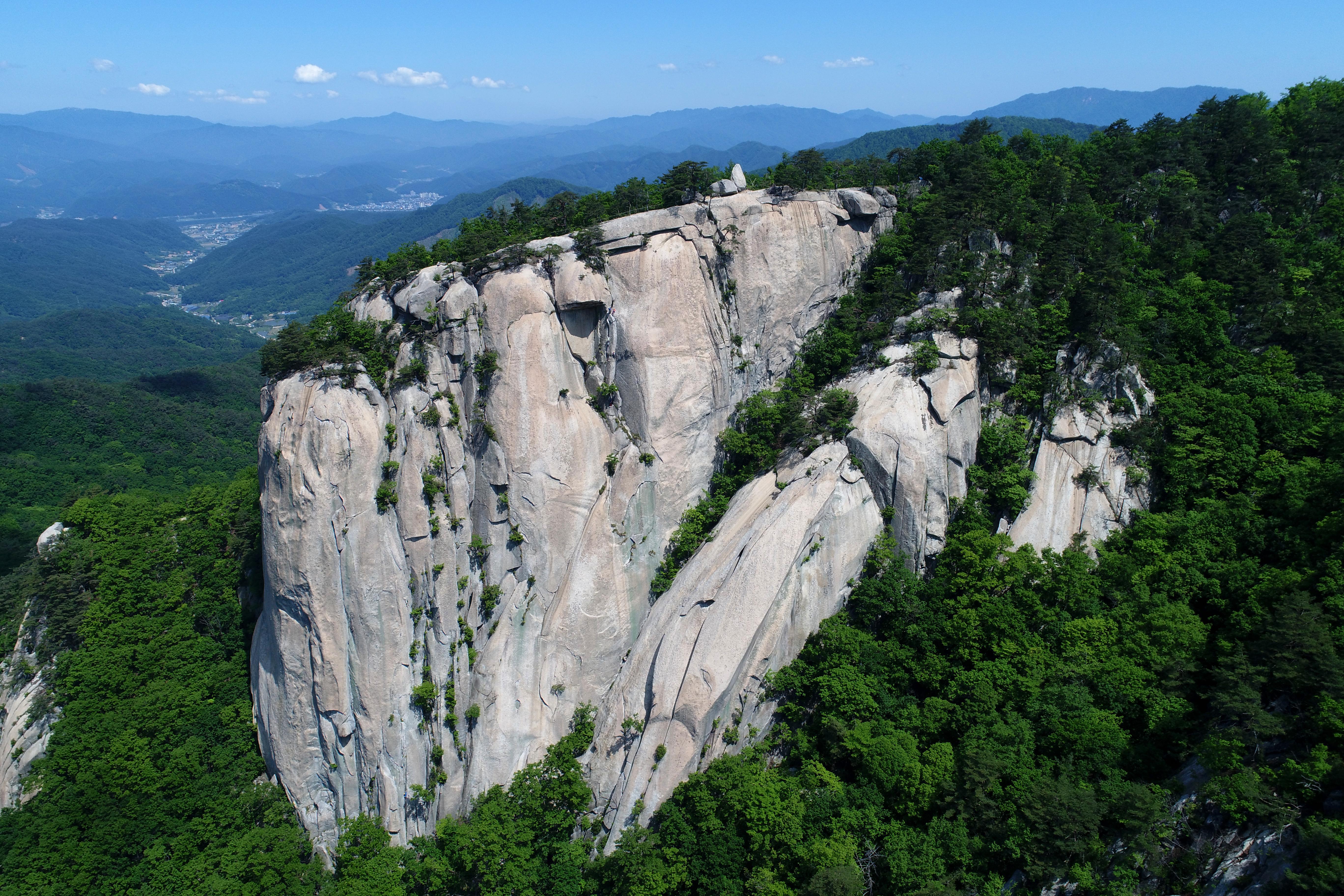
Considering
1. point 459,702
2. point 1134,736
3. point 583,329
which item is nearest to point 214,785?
point 459,702

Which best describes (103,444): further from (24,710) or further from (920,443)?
(920,443)

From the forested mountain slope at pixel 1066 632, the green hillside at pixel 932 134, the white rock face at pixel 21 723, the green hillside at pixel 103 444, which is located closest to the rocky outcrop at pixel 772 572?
the forested mountain slope at pixel 1066 632

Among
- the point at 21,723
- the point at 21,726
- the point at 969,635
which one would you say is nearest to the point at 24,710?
the point at 21,723

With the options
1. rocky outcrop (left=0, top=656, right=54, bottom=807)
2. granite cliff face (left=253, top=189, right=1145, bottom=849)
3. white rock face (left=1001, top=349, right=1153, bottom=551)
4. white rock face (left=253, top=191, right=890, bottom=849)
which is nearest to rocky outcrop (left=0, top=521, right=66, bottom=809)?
rocky outcrop (left=0, top=656, right=54, bottom=807)

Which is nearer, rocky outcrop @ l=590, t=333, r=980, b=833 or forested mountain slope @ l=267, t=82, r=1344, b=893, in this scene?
forested mountain slope @ l=267, t=82, r=1344, b=893

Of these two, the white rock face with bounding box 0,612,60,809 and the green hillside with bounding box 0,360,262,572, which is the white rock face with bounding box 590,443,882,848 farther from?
the green hillside with bounding box 0,360,262,572

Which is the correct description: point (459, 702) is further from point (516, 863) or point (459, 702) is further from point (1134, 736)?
point (1134, 736)

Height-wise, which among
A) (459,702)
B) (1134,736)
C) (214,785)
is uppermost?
(1134,736)
